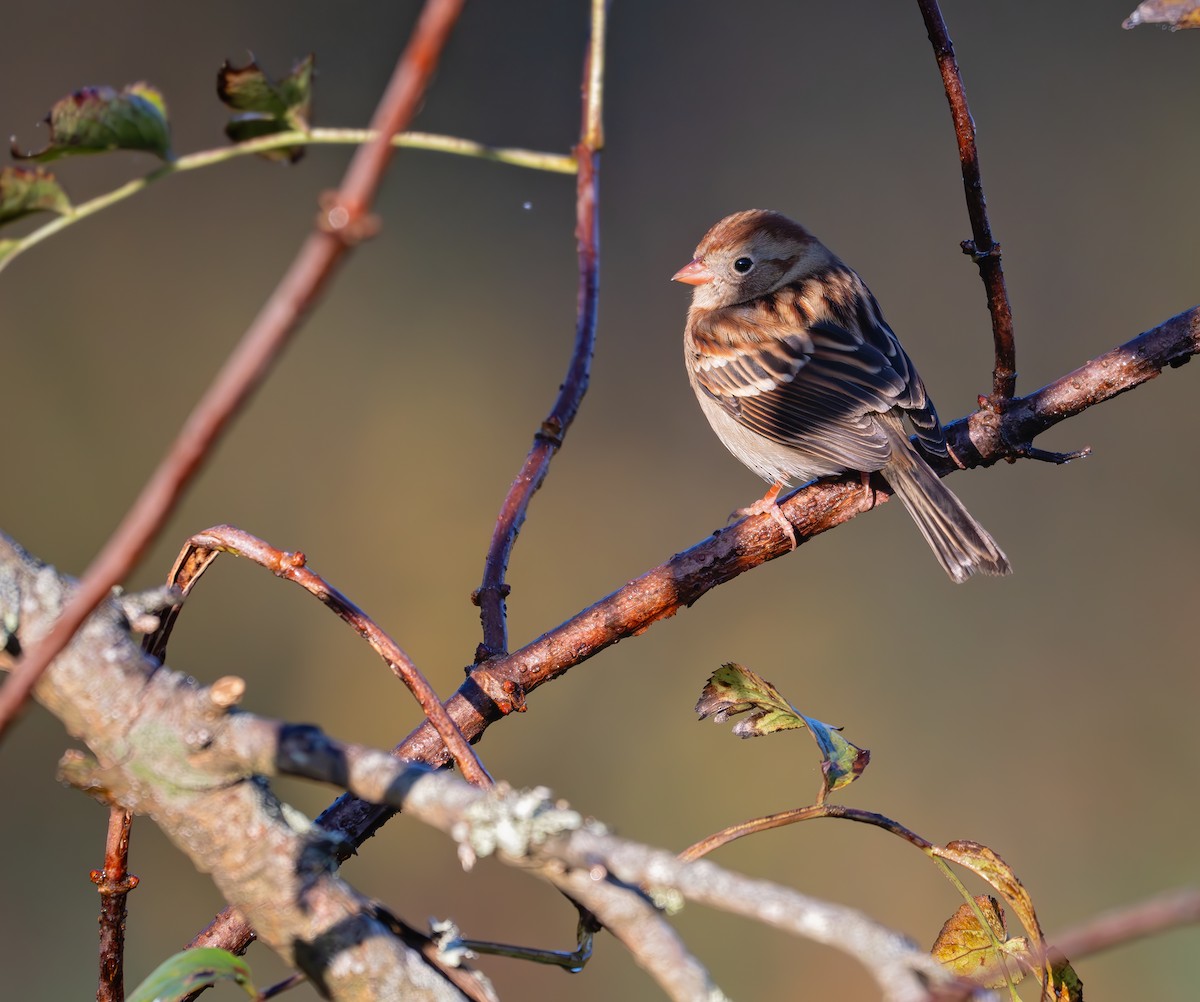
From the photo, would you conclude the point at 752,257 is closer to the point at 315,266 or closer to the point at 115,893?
the point at 115,893

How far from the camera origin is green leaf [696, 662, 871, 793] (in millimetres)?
1176

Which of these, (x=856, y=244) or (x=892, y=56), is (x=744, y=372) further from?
(x=892, y=56)

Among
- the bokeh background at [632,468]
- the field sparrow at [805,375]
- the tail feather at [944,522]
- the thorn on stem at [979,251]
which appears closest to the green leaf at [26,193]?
the thorn on stem at [979,251]

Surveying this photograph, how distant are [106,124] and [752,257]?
3026 millimetres

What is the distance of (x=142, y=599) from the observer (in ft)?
2.64

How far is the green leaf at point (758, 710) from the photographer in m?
1.18

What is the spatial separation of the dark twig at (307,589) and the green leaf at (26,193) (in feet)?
1.12

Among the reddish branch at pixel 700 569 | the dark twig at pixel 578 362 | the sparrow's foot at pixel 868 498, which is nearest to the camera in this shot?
the dark twig at pixel 578 362

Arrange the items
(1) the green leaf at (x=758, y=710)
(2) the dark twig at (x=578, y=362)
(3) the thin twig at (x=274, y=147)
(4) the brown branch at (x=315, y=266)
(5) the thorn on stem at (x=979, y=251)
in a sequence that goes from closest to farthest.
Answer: (4) the brown branch at (x=315, y=266) → (3) the thin twig at (x=274, y=147) → (2) the dark twig at (x=578, y=362) → (1) the green leaf at (x=758, y=710) → (5) the thorn on stem at (x=979, y=251)

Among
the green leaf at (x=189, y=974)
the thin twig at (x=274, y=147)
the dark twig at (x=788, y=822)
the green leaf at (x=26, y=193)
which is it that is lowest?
the dark twig at (x=788, y=822)

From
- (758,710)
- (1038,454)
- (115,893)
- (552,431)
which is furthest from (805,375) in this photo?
(115,893)

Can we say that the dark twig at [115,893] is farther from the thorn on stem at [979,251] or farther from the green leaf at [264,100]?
the thorn on stem at [979,251]

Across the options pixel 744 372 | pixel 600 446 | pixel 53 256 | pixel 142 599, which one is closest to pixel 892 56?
pixel 600 446

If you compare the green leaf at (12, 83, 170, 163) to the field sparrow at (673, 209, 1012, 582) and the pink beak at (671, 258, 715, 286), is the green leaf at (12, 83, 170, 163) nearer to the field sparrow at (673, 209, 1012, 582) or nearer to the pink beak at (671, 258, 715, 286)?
the field sparrow at (673, 209, 1012, 582)
